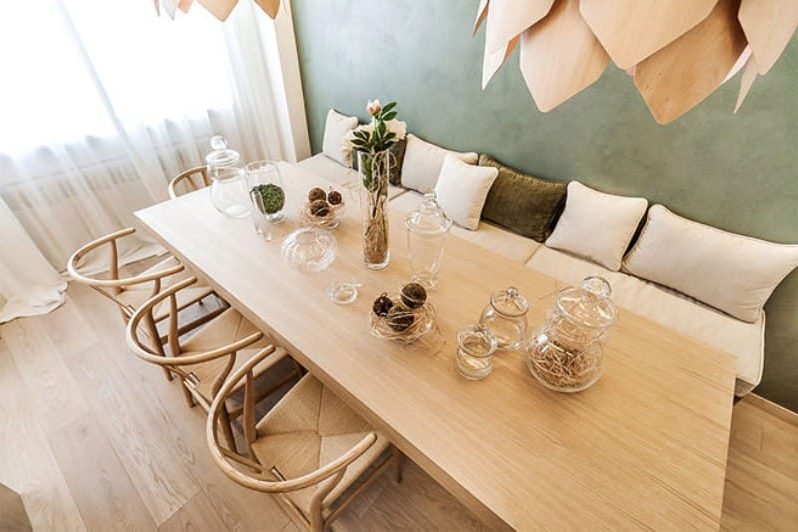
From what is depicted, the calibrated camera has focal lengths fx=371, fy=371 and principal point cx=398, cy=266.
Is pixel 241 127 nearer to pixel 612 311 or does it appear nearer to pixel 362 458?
pixel 362 458

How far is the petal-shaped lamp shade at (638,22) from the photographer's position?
26 centimetres

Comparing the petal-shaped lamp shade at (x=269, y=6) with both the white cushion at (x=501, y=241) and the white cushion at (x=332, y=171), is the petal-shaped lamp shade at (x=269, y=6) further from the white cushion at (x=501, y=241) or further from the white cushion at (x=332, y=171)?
the white cushion at (x=332, y=171)

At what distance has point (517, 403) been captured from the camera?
90 centimetres

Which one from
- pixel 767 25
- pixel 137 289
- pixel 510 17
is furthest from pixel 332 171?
pixel 767 25

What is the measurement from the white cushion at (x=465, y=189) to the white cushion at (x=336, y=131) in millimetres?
933

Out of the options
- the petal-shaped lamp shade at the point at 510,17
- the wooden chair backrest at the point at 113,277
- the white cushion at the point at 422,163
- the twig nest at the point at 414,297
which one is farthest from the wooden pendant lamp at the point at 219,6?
the white cushion at the point at 422,163

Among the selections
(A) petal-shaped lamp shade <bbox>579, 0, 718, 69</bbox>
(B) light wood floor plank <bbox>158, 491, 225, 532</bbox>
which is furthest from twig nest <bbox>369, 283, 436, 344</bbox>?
(B) light wood floor plank <bbox>158, 491, 225, 532</bbox>

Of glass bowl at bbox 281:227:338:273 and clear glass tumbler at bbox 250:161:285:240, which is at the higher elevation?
clear glass tumbler at bbox 250:161:285:240

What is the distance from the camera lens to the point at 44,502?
4.76 ft

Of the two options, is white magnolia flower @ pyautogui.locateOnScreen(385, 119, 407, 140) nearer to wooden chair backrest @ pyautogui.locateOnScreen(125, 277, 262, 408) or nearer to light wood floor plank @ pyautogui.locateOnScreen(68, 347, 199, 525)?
wooden chair backrest @ pyautogui.locateOnScreen(125, 277, 262, 408)

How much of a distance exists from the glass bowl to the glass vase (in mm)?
150

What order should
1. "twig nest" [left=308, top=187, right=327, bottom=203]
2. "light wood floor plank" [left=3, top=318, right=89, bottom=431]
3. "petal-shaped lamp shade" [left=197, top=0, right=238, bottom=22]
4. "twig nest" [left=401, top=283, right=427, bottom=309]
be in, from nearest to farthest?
"petal-shaped lamp shade" [left=197, top=0, right=238, bottom=22], "twig nest" [left=401, top=283, right=427, bottom=309], "twig nest" [left=308, top=187, right=327, bottom=203], "light wood floor plank" [left=3, top=318, right=89, bottom=431]

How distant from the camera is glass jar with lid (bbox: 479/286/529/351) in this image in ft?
3.36

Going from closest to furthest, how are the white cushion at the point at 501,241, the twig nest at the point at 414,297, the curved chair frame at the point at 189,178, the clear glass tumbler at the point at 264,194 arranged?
1. the twig nest at the point at 414,297
2. the clear glass tumbler at the point at 264,194
3. the curved chair frame at the point at 189,178
4. the white cushion at the point at 501,241
